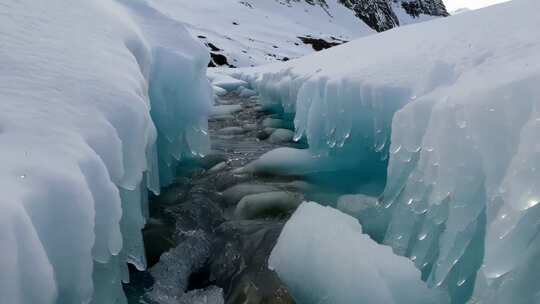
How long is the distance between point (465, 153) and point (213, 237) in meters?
2.03

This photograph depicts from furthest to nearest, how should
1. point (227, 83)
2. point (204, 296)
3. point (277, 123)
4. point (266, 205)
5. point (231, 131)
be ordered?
point (227, 83)
point (277, 123)
point (231, 131)
point (266, 205)
point (204, 296)

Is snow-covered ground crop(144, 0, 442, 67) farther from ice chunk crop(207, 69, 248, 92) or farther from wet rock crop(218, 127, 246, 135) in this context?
wet rock crop(218, 127, 246, 135)

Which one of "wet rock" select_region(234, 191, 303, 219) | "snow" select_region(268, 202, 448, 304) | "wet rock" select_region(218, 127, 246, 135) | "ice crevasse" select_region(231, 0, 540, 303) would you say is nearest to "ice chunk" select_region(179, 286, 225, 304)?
"snow" select_region(268, 202, 448, 304)

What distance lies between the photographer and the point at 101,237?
1634 millimetres

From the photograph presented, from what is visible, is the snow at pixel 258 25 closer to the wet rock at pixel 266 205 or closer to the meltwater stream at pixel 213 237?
the meltwater stream at pixel 213 237

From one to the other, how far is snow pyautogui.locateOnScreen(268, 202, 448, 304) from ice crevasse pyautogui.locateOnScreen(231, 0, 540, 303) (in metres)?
0.19

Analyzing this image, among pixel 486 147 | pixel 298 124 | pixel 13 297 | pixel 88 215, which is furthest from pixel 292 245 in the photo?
pixel 298 124

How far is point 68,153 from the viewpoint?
1.54m

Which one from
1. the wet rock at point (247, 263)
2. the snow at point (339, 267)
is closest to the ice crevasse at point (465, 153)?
the snow at point (339, 267)

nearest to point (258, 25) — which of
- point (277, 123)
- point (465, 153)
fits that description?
point (277, 123)

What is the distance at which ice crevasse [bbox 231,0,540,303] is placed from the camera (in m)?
1.66

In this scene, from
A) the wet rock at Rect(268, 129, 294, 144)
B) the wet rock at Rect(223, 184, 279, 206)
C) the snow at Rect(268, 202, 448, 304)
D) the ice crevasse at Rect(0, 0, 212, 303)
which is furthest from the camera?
the wet rock at Rect(268, 129, 294, 144)

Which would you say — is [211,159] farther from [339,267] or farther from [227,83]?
[227,83]

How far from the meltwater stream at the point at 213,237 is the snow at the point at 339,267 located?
151 mm
